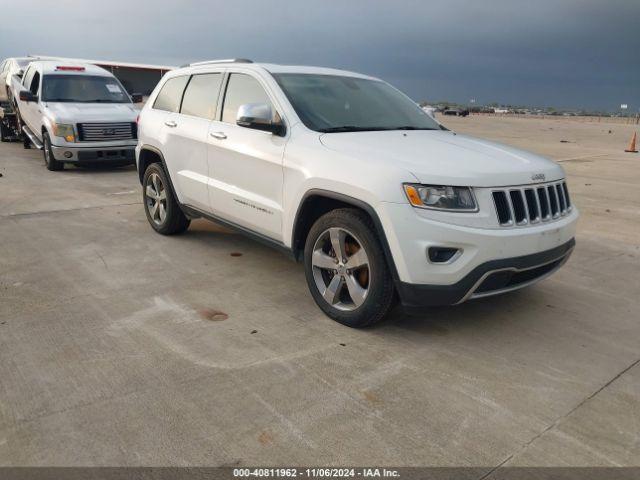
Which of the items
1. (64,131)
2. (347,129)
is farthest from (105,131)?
(347,129)

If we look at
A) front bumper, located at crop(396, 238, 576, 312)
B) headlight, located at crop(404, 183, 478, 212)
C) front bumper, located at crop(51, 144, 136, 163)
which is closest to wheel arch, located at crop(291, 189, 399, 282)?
front bumper, located at crop(396, 238, 576, 312)

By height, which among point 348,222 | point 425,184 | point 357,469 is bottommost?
point 357,469

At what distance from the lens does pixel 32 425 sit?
8.84 feet

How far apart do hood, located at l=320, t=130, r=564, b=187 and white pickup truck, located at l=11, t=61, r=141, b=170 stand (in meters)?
7.62

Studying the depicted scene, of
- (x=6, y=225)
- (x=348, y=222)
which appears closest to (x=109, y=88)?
(x=6, y=225)

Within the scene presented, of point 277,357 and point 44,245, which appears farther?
point 44,245

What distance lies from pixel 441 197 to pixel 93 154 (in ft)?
28.2

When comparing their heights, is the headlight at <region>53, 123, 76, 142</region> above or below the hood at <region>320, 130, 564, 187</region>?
below

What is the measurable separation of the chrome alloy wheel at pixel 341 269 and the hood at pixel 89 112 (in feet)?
25.6

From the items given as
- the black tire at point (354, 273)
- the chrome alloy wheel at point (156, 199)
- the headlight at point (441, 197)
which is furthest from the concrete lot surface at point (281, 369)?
the headlight at point (441, 197)

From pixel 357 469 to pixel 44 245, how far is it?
4384mm

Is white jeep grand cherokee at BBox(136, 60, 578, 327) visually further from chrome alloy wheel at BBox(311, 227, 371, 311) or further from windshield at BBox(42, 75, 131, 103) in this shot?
windshield at BBox(42, 75, 131, 103)

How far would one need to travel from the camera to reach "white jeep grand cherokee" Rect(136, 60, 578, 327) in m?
3.40

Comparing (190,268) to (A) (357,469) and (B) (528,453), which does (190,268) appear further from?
(B) (528,453)
